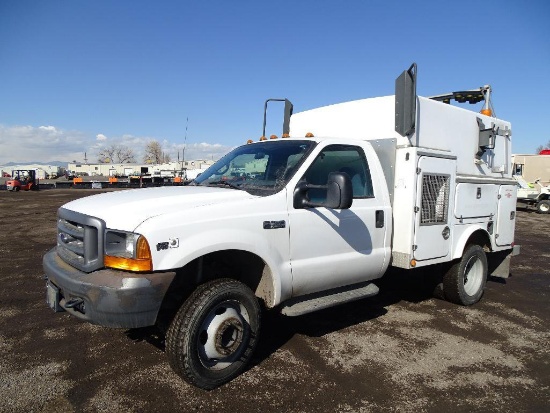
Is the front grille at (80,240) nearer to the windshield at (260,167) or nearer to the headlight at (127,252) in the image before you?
the headlight at (127,252)

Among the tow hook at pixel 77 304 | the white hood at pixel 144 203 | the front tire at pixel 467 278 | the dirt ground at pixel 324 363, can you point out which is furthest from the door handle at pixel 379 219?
the tow hook at pixel 77 304

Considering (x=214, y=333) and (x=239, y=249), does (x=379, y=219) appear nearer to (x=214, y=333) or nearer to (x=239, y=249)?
(x=239, y=249)

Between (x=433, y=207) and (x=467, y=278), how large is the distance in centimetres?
162

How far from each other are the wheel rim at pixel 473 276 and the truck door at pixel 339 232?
6.20 ft

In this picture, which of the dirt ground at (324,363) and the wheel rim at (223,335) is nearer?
the dirt ground at (324,363)

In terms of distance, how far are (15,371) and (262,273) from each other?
225 centimetres

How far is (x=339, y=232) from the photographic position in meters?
3.79

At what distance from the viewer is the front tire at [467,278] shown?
520cm

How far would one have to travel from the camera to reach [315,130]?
5.41 m

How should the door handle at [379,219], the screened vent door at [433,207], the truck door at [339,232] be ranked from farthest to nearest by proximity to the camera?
the screened vent door at [433,207], the door handle at [379,219], the truck door at [339,232]

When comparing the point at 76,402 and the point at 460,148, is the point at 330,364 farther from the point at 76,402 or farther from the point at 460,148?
the point at 460,148

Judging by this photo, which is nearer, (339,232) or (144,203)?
(144,203)

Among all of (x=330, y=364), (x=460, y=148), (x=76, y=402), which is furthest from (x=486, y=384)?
(x=76, y=402)

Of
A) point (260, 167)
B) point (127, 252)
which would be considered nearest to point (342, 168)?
point (260, 167)
